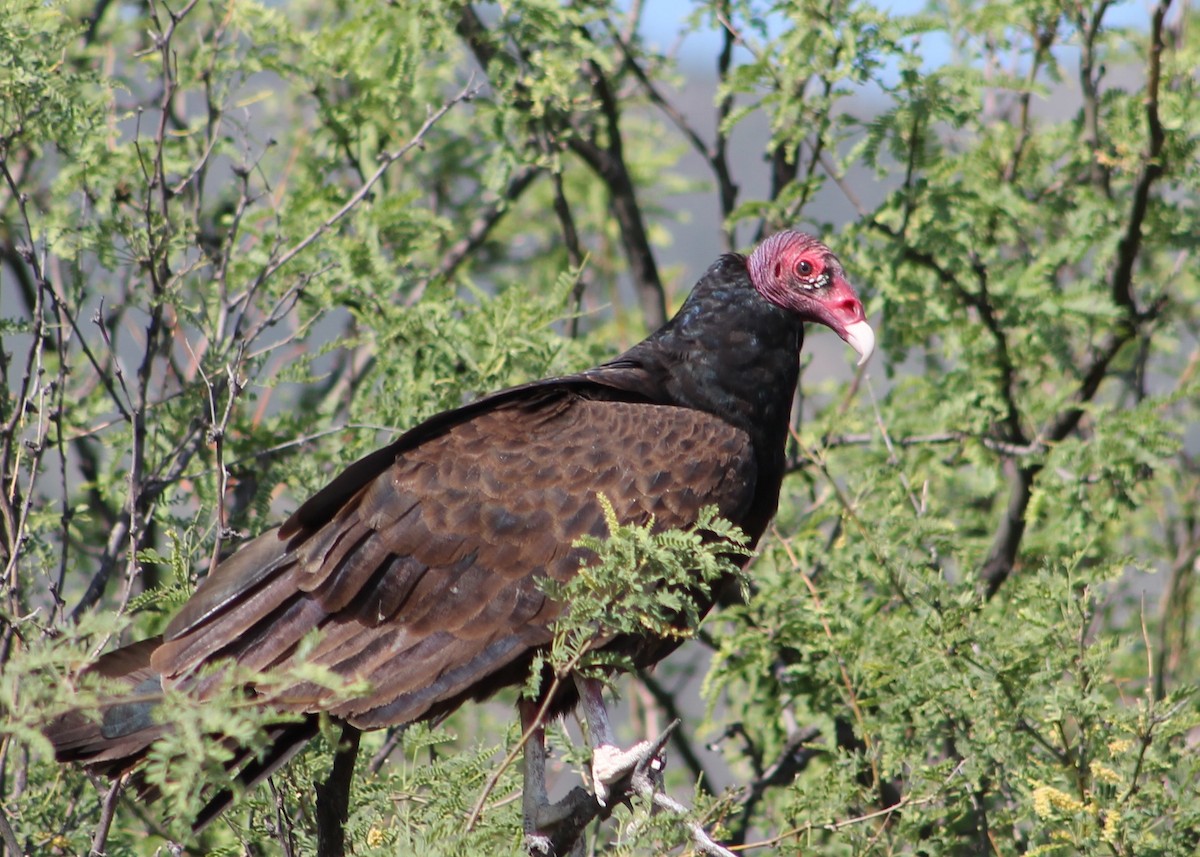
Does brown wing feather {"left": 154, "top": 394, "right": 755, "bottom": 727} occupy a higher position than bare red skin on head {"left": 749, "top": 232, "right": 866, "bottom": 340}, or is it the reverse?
bare red skin on head {"left": 749, "top": 232, "right": 866, "bottom": 340}

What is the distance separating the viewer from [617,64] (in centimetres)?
605

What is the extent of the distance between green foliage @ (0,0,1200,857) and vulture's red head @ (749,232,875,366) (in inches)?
22.6

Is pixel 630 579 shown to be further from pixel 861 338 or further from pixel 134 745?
pixel 861 338

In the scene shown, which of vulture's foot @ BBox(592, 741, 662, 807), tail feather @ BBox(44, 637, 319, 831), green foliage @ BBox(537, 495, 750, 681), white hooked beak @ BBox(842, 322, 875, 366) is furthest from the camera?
white hooked beak @ BBox(842, 322, 875, 366)

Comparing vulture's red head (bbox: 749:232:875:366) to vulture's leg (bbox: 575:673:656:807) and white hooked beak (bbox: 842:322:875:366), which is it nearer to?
white hooked beak (bbox: 842:322:875:366)

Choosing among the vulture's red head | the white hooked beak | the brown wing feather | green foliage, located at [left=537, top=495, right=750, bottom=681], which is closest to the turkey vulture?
the brown wing feather

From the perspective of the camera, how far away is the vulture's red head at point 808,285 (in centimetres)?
404

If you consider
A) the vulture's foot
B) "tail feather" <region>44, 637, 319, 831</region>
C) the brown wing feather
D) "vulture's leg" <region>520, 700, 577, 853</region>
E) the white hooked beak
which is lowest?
"vulture's leg" <region>520, 700, 577, 853</region>

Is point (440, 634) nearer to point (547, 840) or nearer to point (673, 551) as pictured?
point (547, 840)

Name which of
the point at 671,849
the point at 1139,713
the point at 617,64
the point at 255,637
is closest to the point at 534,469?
the point at 255,637

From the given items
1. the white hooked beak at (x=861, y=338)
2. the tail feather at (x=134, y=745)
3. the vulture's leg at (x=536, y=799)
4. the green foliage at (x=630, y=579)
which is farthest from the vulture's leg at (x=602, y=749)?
the white hooked beak at (x=861, y=338)

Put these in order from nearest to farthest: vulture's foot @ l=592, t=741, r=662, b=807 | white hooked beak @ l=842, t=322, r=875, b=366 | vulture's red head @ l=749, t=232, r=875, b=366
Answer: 1. vulture's foot @ l=592, t=741, r=662, b=807
2. white hooked beak @ l=842, t=322, r=875, b=366
3. vulture's red head @ l=749, t=232, r=875, b=366

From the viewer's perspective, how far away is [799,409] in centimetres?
546

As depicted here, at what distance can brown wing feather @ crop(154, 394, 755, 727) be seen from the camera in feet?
11.0
